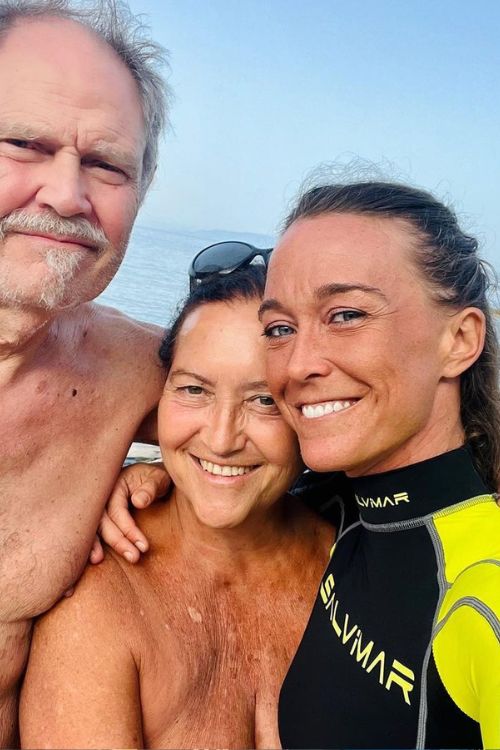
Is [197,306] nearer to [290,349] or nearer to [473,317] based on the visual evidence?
[290,349]

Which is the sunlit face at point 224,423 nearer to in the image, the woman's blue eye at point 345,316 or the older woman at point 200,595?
the older woman at point 200,595

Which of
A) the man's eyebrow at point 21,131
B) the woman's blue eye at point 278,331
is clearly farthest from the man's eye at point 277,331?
the man's eyebrow at point 21,131

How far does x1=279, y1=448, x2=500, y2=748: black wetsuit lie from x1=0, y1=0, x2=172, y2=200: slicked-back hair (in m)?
1.57

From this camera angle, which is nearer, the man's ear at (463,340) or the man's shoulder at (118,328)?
the man's ear at (463,340)

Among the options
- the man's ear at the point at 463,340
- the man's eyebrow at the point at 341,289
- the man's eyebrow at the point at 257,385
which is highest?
the man's eyebrow at the point at 341,289

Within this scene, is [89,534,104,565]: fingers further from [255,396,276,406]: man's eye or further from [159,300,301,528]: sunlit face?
[255,396,276,406]: man's eye

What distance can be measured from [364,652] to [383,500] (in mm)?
425

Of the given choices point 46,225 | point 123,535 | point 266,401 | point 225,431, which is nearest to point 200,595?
point 123,535

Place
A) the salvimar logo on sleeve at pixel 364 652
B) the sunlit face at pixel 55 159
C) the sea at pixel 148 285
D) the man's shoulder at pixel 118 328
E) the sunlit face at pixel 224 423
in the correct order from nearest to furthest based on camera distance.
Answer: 1. the salvimar logo on sleeve at pixel 364 652
2. the sunlit face at pixel 55 159
3. the sunlit face at pixel 224 423
4. the man's shoulder at pixel 118 328
5. the sea at pixel 148 285

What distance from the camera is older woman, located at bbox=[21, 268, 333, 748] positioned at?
6.01 feet

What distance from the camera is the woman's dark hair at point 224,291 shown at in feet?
6.95

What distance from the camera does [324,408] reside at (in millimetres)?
1752

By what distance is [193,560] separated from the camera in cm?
229

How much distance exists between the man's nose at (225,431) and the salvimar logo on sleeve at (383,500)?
0.44 m
